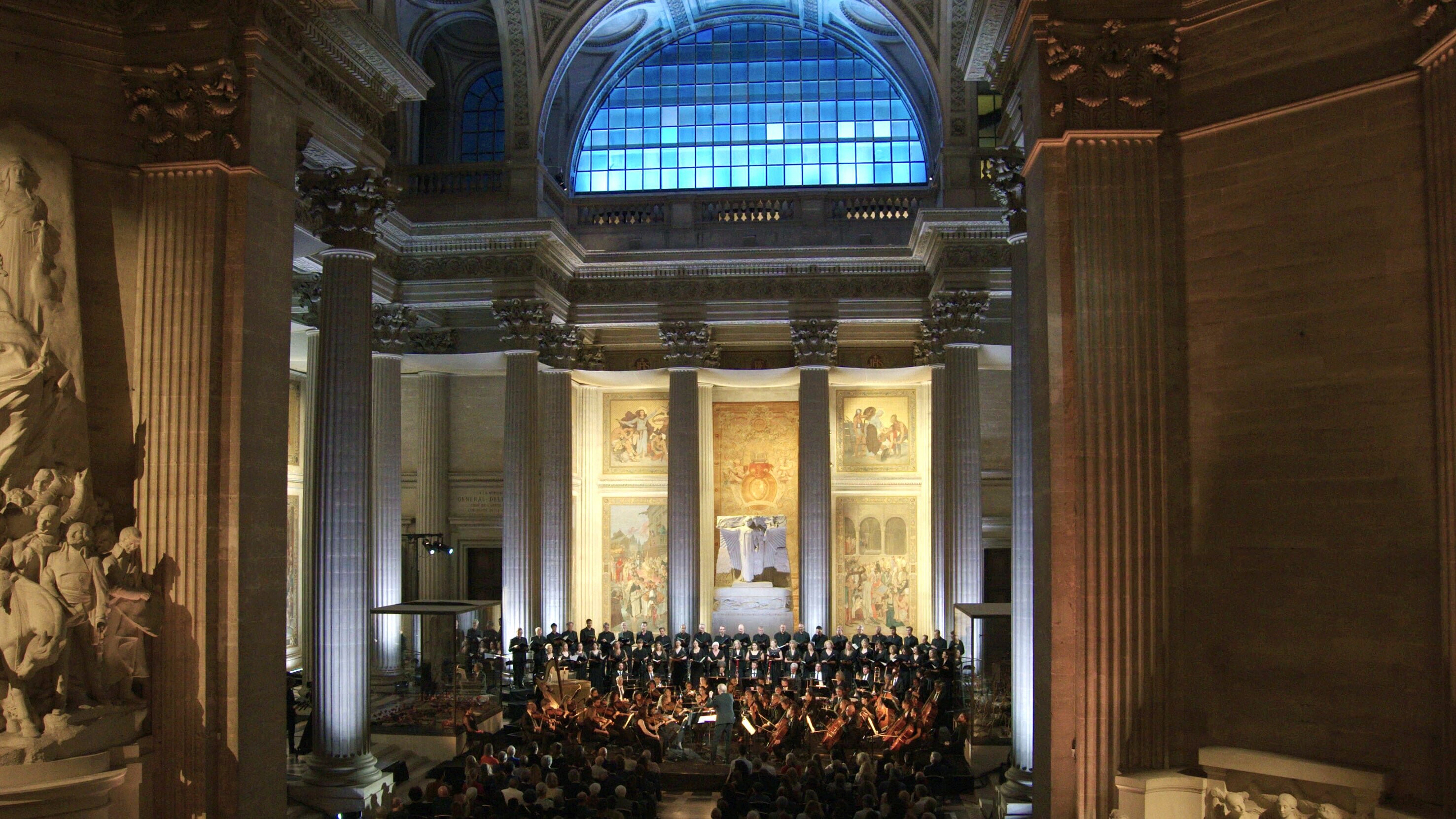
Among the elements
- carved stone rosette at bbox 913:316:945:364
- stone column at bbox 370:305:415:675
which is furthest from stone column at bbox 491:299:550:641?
carved stone rosette at bbox 913:316:945:364

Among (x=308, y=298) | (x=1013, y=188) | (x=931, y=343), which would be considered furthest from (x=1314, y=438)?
(x=308, y=298)

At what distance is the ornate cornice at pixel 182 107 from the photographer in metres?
8.59

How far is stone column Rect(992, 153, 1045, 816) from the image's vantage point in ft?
37.6

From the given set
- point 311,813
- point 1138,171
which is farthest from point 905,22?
point 311,813

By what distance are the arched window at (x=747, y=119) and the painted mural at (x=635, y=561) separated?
814 cm

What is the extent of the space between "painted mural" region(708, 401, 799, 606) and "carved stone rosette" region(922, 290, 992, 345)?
7.20 meters

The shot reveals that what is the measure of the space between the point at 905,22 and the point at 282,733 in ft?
56.2

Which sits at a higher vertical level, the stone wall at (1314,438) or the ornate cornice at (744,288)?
the ornate cornice at (744,288)

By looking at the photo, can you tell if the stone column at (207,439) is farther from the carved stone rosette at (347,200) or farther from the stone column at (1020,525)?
the stone column at (1020,525)

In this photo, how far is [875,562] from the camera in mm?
25859

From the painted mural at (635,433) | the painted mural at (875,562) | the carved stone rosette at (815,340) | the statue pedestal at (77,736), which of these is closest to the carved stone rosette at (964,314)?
the carved stone rosette at (815,340)

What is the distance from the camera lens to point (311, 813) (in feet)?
40.0

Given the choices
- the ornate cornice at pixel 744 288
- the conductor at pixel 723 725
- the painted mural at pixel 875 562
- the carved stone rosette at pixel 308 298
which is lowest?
the conductor at pixel 723 725

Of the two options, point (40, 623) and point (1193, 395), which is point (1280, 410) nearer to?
point (1193, 395)
